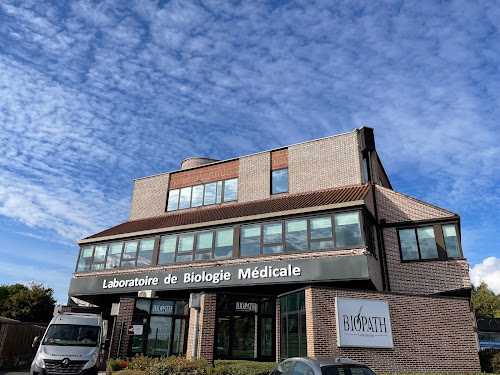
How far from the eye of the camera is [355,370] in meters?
7.11

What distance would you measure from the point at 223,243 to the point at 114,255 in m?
7.70

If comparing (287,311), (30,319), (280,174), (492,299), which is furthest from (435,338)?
(492,299)

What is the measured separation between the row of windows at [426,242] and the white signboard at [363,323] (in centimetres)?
565

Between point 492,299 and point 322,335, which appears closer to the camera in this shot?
point 322,335

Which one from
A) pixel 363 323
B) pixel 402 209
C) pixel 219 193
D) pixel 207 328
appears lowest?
pixel 207 328

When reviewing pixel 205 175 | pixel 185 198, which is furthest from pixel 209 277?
pixel 205 175

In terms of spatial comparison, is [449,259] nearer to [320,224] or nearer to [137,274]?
[320,224]

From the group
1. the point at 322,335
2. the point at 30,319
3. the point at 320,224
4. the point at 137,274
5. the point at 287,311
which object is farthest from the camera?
the point at 30,319

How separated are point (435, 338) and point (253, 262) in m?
8.23

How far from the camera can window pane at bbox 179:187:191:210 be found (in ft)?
85.5

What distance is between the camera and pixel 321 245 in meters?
17.0

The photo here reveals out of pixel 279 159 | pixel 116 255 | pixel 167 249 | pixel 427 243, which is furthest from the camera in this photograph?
pixel 279 159

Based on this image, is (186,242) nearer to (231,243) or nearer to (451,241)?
(231,243)

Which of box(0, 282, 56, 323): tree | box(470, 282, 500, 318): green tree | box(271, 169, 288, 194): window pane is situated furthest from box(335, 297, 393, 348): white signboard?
box(470, 282, 500, 318): green tree
